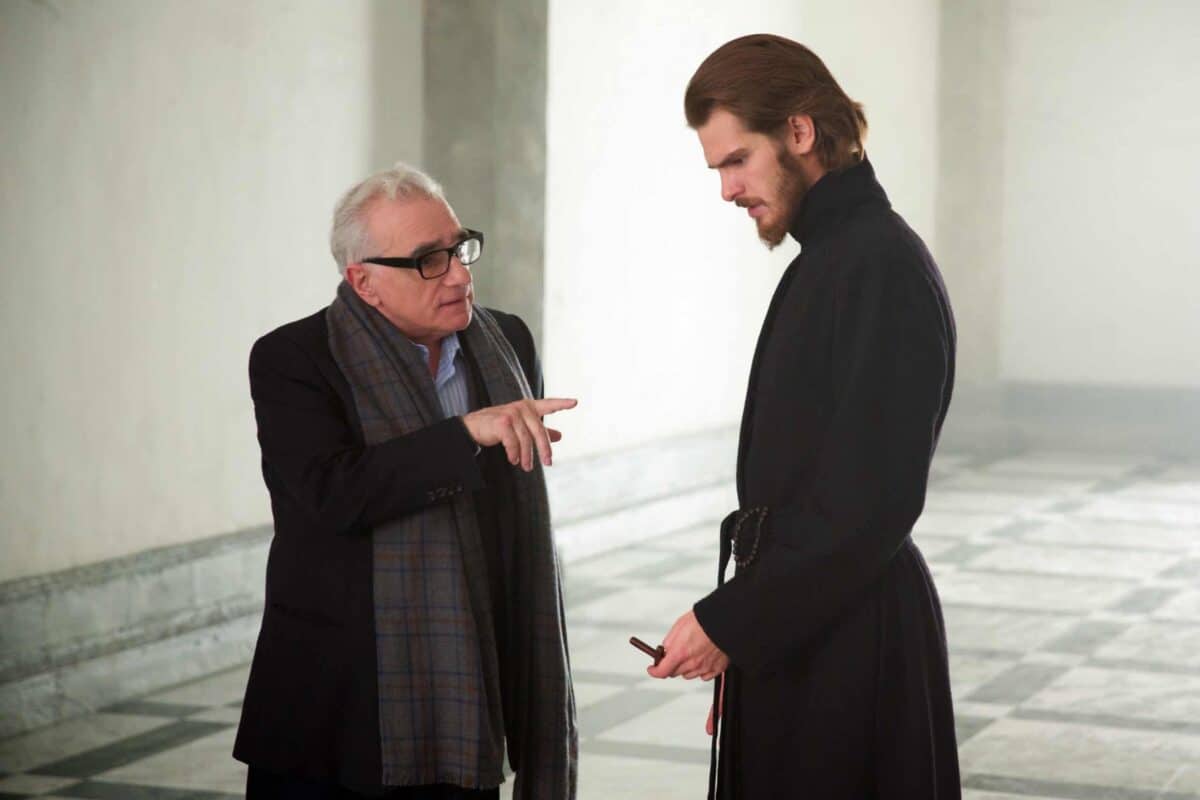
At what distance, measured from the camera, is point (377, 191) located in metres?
3.41

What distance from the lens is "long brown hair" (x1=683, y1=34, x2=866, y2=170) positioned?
2.94 metres

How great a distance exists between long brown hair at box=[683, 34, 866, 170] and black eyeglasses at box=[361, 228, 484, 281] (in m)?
0.61

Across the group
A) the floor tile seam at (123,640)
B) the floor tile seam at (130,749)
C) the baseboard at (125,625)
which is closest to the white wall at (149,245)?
the baseboard at (125,625)

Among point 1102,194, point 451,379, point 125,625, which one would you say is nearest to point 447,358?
point 451,379

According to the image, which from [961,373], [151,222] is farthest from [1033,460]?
[151,222]

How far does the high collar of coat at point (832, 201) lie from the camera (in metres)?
2.98

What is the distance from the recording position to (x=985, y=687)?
7496 mm

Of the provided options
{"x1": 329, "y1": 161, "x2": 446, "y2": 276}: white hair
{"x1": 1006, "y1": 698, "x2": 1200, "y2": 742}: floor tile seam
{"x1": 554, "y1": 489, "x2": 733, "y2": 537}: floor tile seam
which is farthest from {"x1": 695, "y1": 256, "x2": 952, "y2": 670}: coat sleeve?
{"x1": 554, "y1": 489, "x2": 733, "y2": 537}: floor tile seam

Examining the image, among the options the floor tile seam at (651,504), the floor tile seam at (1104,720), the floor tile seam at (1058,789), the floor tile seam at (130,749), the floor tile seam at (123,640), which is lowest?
the floor tile seam at (1058,789)

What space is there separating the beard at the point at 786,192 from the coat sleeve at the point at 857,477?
195 mm

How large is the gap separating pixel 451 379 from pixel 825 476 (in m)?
0.95

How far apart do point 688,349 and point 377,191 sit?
878cm

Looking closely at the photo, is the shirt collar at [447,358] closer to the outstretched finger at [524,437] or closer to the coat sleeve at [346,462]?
the coat sleeve at [346,462]

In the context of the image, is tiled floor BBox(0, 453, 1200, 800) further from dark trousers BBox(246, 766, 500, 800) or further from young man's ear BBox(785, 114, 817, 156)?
young man's ear BBox(785, 114, 817, 156)
